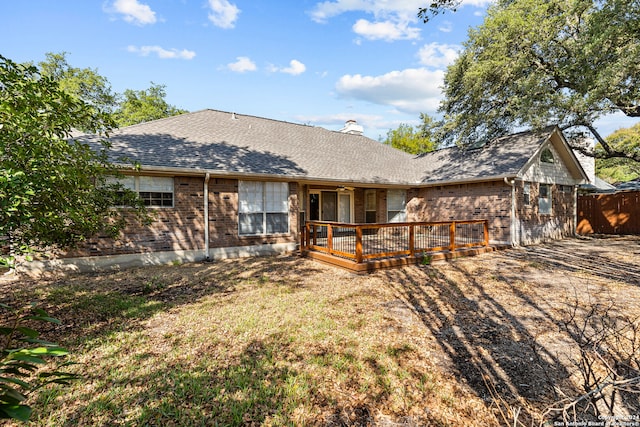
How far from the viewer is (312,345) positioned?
400 cm

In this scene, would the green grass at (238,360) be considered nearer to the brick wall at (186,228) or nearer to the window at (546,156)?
the brick wall at (186,228)

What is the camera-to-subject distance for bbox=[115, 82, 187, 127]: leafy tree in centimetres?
2726

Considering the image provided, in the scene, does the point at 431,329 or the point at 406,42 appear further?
the point at 406,42

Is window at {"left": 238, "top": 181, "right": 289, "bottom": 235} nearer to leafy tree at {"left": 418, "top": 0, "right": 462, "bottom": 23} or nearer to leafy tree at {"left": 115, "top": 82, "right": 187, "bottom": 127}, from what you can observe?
leafy tree at {"left": 418, "top": 0, "right": 462, "bottom": 23}

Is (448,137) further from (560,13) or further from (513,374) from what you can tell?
(513,374)

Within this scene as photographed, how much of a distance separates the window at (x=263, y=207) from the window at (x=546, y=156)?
11494mm

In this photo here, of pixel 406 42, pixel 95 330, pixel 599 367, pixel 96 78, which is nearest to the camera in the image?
pixel 599 367

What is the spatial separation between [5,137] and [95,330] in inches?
114

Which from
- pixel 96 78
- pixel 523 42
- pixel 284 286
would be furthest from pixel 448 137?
pixel 96 78

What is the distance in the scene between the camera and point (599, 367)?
350 cm

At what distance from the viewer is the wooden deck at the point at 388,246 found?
824cm

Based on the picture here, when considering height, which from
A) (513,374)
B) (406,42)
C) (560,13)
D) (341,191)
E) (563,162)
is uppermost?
(560,13)

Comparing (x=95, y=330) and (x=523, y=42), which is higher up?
(x=523, y=42)

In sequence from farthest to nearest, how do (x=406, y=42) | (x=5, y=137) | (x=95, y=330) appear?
(x=406, y=42) < (x=95, y=330) < (x=5, y=137)
